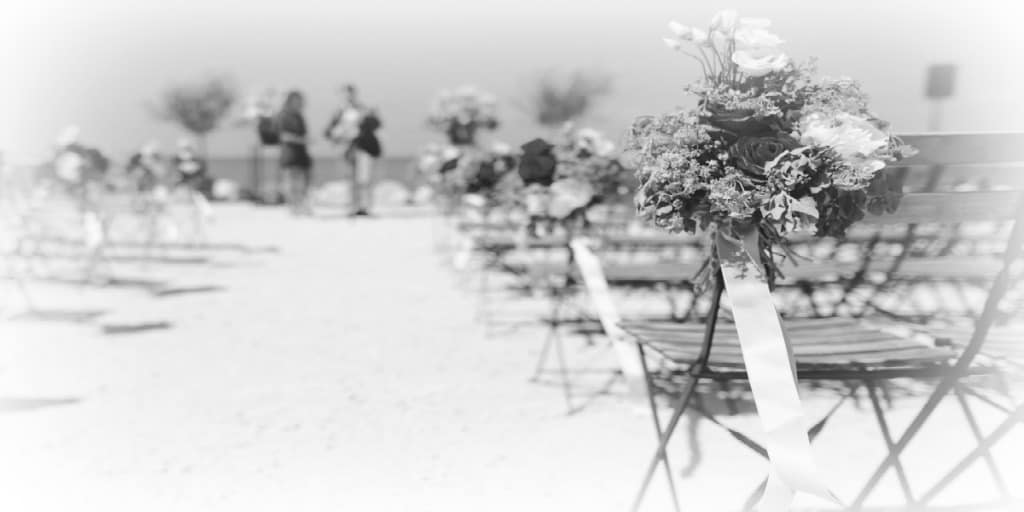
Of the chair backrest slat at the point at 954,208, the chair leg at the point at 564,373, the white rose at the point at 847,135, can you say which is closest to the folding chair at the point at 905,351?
the chair backrest slat at the point at 954,208

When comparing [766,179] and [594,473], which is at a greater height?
[766,179]

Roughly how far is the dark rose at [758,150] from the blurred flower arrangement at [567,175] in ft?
7.69

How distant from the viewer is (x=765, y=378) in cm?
203

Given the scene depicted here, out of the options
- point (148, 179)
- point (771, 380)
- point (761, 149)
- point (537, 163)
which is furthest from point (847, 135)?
point (148, 179)

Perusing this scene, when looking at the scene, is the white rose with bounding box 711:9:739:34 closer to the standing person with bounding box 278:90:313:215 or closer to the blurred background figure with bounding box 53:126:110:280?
the blurred background figure with bounding box 53:126:110:280

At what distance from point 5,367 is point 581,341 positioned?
10.3ft

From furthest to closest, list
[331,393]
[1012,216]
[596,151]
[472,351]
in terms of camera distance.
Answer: [472,351] → [596,151] → [331,393] → [1012,216]

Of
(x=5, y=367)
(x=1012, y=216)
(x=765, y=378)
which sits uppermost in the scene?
(x=1012, y=216)

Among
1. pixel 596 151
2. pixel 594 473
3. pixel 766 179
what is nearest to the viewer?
pixel 766 179

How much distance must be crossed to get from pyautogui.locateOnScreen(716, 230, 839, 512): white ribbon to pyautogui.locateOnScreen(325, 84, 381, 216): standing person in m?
15.1

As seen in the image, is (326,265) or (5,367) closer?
(5,367)

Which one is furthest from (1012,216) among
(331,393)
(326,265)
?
(326,265)

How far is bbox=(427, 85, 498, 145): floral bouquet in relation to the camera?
1509 centimetres

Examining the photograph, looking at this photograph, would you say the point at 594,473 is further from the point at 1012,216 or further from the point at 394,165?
the point at 394,165
